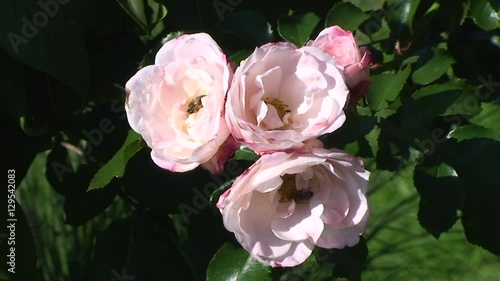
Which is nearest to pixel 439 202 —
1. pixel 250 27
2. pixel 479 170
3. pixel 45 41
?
pixel 479 170

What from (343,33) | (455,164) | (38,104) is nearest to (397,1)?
(455,164)

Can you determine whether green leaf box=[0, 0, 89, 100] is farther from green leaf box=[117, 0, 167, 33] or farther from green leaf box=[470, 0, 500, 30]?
green leaf box=[470, 0, 500, 30]

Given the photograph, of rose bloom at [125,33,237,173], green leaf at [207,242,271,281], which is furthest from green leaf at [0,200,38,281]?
rose bloom at [125,33,237,173]

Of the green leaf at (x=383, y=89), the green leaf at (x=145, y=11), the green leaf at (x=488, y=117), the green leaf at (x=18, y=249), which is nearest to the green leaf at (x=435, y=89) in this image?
the green leaf at (x=383, y=89)

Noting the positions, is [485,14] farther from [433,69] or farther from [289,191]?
[289,191]

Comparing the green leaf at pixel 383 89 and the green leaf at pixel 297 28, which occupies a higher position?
the green leaf at pixel 297 28

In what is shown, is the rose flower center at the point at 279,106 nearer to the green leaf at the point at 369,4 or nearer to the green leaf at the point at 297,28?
the green leaf at the point at 297,28

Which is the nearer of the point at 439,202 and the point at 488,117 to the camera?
the point at 439,202
